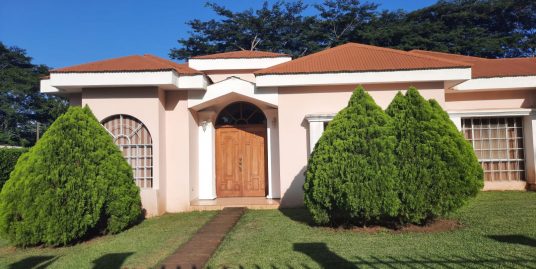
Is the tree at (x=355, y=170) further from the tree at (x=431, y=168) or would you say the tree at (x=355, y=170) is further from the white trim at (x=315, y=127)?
the white trim at (x=315, y=127)

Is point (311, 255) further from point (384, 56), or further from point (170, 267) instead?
point (384, 56)

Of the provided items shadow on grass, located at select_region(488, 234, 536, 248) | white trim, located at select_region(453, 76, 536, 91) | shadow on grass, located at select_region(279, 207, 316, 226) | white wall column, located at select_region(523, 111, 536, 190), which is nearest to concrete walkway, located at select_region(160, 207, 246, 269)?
shadow on grass, located at select_region(279, 207, 316, 226)

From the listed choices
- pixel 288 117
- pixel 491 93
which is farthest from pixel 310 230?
pixel 491 93

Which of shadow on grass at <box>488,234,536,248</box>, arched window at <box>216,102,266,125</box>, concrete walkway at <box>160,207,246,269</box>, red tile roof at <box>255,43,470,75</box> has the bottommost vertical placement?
concrete walkway at <box>160,207,246,269</box>

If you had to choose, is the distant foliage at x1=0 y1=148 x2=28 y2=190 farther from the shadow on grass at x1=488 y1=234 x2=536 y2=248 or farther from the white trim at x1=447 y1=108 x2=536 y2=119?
the white trim at x1=447 y1=108 x2=536 y2=119

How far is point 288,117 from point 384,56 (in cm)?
325

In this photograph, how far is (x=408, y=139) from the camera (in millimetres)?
7270

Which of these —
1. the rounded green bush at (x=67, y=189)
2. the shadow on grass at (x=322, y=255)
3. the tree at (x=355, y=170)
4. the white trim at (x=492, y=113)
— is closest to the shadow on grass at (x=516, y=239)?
the tree at (x=355, y=170)

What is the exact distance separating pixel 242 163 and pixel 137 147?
3142mm

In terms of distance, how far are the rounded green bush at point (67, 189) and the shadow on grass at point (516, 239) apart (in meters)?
6.96

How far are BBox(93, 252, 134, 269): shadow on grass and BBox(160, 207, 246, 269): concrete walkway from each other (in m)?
0.77

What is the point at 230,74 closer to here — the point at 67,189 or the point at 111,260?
the point at 67,189

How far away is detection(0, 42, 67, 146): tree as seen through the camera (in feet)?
133

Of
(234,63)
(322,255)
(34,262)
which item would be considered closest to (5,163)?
(34,262)
